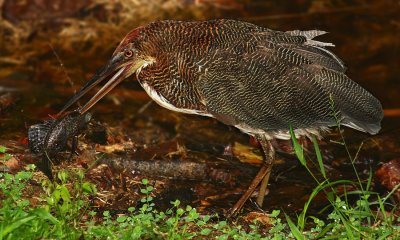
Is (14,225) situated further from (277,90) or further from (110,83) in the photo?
(277,90)

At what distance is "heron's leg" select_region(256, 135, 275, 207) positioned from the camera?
285 inches

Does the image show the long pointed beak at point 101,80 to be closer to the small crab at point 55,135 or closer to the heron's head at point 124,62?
the heron's head at point 124,62

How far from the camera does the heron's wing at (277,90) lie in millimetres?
6891

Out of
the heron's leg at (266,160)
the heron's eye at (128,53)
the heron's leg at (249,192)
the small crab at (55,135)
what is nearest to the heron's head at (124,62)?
the heron's eye at (128,53)

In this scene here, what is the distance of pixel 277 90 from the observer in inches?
272

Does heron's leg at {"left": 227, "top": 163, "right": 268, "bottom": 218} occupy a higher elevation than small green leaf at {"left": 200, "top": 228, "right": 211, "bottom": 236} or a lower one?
lower

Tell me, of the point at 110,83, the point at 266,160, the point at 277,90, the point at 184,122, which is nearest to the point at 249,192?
the point at 266,160

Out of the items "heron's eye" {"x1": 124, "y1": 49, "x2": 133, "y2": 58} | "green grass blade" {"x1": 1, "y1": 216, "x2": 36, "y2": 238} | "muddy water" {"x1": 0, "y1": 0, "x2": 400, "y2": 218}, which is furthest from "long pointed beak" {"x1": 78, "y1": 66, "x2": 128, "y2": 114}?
"green grass blade" {"x1": 1, "y1": 216, "x2": 36, "y2": 238}

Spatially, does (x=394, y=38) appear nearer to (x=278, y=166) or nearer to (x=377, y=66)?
(x=377, y=66)

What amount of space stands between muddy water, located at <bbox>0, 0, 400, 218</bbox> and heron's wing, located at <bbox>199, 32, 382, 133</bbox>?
71 centimetres

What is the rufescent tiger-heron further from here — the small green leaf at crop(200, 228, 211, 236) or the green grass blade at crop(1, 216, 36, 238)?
the green grass blade at crop(1, 216, 36, 238)

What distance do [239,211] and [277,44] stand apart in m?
1.39

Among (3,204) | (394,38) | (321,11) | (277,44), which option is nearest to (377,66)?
(394,38)

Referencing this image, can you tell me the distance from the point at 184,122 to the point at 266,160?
206 cm
